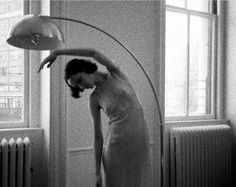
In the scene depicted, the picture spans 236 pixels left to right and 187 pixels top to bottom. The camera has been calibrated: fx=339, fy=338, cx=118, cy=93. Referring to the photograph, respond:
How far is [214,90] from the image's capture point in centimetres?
429

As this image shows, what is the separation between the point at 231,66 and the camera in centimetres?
419

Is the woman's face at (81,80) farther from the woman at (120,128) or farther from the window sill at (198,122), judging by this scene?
the window sill at (198,122)

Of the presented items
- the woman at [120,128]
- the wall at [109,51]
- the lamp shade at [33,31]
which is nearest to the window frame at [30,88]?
the wall at [109,51]

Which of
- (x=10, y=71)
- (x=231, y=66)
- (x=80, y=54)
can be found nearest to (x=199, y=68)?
(x=231, y=66)

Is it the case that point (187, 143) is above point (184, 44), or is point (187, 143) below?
below

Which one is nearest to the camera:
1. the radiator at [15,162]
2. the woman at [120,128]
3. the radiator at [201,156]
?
the woman at [120,128]

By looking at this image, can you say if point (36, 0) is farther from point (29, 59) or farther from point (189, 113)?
point (189, 113)

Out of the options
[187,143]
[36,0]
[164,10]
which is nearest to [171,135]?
[187,143]

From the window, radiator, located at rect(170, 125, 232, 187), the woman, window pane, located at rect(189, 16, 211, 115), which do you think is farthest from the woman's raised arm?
window pane, located at rect(189, 16, 211, 115)

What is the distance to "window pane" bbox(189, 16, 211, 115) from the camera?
4129 mm

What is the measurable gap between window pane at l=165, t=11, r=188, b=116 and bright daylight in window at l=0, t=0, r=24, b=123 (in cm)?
163

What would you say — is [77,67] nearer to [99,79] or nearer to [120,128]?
[99,79]

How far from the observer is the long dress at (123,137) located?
2104 mm

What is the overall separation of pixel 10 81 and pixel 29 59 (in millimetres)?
262
